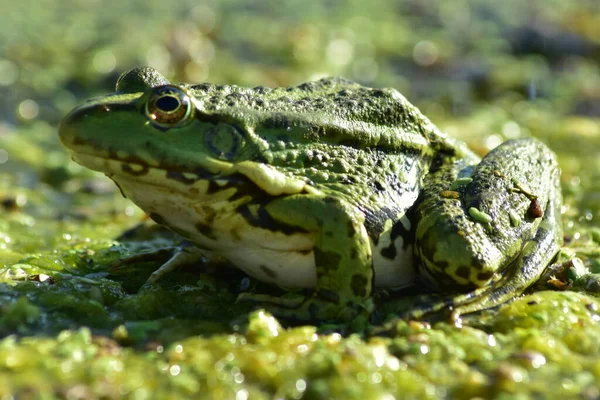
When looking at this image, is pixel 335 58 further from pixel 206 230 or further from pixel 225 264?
pixel 206 230

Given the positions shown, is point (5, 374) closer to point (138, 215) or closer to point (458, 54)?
point (138, 215)

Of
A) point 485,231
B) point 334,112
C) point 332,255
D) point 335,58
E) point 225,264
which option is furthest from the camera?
point 335,58

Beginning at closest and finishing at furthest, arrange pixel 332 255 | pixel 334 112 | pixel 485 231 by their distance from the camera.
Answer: pixel 332 255 < pixel 485 231 < pixel 334 112

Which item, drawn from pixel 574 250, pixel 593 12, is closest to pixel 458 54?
pixel 593 12

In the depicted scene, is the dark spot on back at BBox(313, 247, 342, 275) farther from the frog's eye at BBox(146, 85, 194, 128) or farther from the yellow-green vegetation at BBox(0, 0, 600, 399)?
the frog's eye at BBox(146, 85, 194, 128)

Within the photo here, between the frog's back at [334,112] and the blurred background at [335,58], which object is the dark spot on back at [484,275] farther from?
the blurred background at [335,58]

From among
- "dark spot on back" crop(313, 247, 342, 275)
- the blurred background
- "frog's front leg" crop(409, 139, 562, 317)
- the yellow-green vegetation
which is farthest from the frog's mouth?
the blurred background

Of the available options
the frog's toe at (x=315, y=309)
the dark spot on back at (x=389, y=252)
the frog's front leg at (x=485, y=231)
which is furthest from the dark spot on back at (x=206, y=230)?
the frog's front leg at (x=485, y=231)

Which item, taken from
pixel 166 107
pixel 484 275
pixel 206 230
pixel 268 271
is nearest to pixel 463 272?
pixel 484 275
